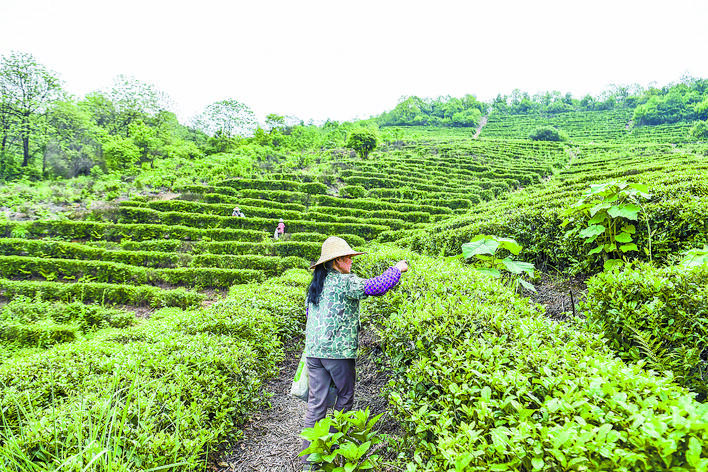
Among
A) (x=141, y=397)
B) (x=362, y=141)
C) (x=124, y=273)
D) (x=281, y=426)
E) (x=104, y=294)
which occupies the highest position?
(x=362, y=141)

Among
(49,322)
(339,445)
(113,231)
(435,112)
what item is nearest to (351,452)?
(339,445)

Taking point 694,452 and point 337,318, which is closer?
point 694,452

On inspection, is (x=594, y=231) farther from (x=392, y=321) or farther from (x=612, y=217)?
(x=392, y=321)

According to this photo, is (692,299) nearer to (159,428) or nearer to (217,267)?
(159,428)

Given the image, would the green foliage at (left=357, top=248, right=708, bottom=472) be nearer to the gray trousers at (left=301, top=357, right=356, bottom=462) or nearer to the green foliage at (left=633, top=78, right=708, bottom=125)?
the gray trousers at (left=301, top=357, right=356, bottom=462)

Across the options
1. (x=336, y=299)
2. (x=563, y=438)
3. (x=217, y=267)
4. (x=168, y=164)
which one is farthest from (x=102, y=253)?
(x=168, y=164)

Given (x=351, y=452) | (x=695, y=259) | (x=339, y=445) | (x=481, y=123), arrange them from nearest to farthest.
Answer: (x=351, y=452) → (x=339, y=445) → (x=695, y=259) → (x=481, y=123)

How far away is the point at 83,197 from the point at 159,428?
68.9ft

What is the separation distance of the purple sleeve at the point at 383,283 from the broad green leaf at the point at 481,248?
122cm

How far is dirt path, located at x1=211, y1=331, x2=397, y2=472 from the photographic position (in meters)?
2.98

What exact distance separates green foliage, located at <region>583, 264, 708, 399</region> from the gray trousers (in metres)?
2.18

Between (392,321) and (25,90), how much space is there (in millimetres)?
41022

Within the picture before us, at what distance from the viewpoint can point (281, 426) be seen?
3539 mm

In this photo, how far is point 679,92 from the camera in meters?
57.4
